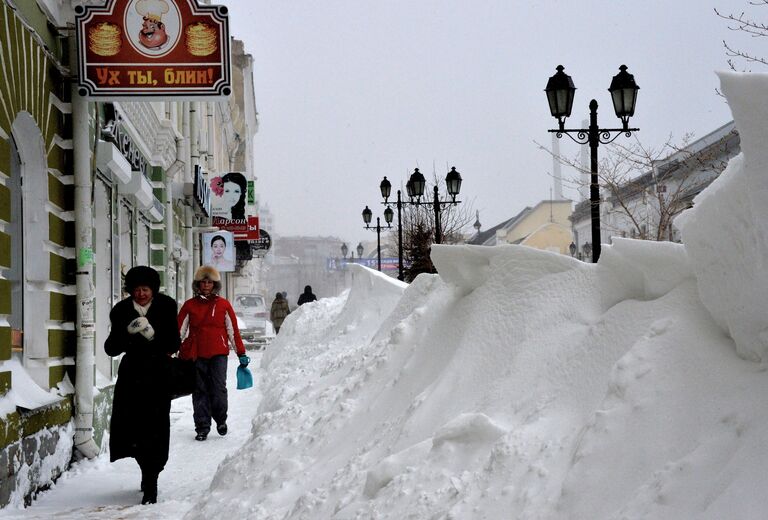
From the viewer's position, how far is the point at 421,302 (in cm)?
619

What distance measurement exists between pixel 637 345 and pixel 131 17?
554cm

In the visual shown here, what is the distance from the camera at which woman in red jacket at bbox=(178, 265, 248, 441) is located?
8.40 m

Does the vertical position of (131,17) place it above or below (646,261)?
above

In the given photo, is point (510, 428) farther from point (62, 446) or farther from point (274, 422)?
point (62, 446)

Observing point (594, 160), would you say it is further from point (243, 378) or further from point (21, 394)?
point (21, 394)

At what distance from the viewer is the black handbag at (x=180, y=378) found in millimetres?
6215

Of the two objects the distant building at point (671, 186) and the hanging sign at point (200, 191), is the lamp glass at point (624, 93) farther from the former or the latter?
the hanging sign at point (200, 191)

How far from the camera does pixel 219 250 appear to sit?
874 inches

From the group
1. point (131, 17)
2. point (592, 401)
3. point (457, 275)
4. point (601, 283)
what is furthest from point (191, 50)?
point (592, 401)

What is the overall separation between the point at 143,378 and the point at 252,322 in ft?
70.9

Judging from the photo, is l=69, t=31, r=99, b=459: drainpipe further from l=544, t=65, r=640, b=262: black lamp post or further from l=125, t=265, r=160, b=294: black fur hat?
l=544, t=65, r=640, b=262: black lamp post

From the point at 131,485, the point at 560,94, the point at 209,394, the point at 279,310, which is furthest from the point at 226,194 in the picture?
the point at 131,485

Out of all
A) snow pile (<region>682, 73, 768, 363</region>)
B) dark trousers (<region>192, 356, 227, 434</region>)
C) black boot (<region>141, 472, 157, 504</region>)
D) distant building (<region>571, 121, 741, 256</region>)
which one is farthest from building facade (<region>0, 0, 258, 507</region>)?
snow pile (<region>682, 73, 768, 363</region>)

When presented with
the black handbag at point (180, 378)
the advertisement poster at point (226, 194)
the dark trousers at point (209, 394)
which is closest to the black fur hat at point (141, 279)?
the black handbag at point (180, 378)
